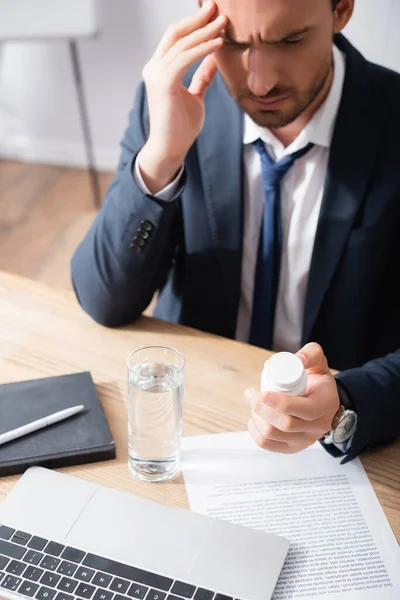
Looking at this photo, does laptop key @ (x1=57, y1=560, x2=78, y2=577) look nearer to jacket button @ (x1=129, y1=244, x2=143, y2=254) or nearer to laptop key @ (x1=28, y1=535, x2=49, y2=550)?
laptop key @ (x1=28, y1=535, x2=49, y2=550)

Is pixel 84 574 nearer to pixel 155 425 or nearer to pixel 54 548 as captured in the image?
pixel 54 548

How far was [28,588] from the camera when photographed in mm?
785

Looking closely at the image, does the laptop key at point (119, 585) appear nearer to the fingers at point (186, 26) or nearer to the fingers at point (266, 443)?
the fingers at point (266, 443)

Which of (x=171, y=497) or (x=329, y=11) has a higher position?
(x=329, y=11)

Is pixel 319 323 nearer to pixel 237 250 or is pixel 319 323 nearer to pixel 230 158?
pixel 237 250

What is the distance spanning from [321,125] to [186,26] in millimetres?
302

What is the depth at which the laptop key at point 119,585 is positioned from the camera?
0.79 metres

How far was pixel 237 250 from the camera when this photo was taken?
1381 millimetres

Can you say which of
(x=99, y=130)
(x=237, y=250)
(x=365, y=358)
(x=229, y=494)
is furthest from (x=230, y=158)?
(x=99, y=130)

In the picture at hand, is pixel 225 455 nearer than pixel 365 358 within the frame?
Yes

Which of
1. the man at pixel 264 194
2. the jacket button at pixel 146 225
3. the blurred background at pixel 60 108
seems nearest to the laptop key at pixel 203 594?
the man at pixel 264 194

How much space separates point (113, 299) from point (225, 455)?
1.15ft

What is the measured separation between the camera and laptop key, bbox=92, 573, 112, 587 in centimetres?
79

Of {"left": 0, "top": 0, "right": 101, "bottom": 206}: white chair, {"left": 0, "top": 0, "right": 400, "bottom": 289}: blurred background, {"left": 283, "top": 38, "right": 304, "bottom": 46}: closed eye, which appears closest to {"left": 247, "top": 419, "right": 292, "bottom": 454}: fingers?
{"left": 283, "top": 38, "right": 304, "bottom": 46}: closed eye
